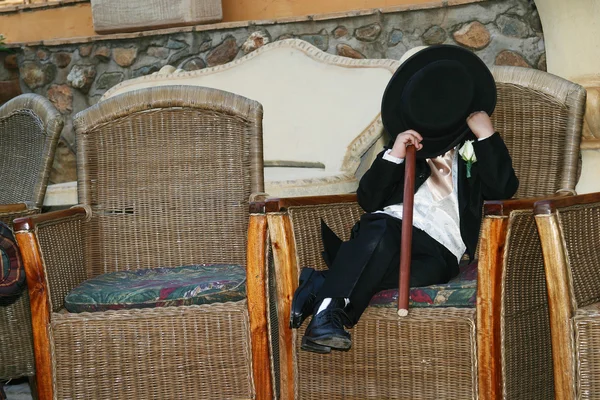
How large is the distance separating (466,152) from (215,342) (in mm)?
967

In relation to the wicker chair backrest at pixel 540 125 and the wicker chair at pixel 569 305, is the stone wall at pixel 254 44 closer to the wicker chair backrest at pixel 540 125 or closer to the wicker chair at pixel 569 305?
the wicker chair backrest at pixel 540 125

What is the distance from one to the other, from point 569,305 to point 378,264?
0.56 m

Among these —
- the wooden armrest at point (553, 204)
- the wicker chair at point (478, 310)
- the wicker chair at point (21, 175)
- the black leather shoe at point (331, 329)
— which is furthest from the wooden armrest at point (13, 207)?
the wooden armrest at point (553, 204)

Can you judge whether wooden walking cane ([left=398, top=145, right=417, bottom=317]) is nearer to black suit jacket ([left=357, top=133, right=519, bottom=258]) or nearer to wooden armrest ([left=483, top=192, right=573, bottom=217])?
black suit jacket ([left=357, top=133, right=519, bottom=258])

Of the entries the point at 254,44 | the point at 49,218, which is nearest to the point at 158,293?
the point at 49,218

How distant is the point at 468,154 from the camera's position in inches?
106

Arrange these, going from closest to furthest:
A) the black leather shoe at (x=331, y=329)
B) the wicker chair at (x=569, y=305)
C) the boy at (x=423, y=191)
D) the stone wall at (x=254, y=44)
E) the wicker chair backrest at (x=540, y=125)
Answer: the wicker chair at (x=569, y=305) → the black leather shoe at (x=331, y=329) → the boy at (x=423, y=191) → the wicker chair backrest at (x=540, y=125) → the stone wall at (x=254, y=44)

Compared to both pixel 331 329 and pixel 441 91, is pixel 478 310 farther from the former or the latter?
pixel 441 91

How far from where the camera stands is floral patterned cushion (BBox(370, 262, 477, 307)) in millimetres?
2449

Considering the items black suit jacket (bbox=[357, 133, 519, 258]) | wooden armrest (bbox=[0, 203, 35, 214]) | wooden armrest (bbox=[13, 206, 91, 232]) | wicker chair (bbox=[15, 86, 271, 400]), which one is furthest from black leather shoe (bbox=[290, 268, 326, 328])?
wooden armrest (bbox=[0, 203, 35, 214])

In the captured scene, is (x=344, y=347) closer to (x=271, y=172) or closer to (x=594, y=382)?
(x=594, y=382)

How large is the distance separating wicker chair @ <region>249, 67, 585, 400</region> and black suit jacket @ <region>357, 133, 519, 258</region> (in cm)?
16

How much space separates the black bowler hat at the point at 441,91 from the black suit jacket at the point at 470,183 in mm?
107

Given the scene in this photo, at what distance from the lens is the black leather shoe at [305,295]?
2584 mm
